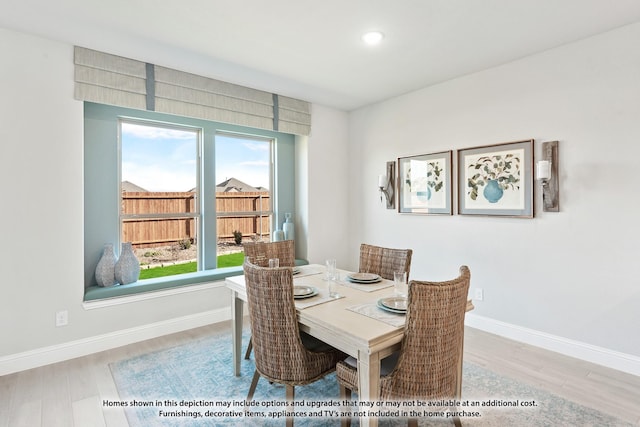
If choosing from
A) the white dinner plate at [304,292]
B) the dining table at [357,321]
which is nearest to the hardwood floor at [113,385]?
the dining table at [357,321]

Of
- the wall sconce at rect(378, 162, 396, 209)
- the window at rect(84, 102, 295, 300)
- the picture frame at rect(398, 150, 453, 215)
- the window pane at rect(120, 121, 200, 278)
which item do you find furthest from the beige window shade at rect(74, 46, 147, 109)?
the picture frame at rect(398, 150, 453, 215)

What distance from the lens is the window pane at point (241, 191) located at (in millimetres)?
3961

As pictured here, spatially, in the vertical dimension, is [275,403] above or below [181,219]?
below

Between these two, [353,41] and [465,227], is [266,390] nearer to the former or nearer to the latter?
[465,227]

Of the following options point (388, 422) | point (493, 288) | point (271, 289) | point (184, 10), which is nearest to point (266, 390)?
point (388, 422)

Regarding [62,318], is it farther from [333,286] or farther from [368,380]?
[368,380]

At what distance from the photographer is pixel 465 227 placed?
3412 millimetres

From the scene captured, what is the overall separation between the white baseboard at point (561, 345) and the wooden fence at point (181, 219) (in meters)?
2.76

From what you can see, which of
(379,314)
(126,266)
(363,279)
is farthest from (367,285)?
(126,266)

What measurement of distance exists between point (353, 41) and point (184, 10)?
4.16ft

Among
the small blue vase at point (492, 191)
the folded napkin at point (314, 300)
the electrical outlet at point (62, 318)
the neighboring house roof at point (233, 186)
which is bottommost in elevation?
the electrical outlet at point (62, 318)

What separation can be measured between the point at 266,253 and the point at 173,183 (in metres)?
1.51

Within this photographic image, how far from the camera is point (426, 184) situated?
3742 millimetres

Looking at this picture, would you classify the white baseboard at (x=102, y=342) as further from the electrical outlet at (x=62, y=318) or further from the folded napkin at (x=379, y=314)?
the folded napkin at (x=379, y=314)
